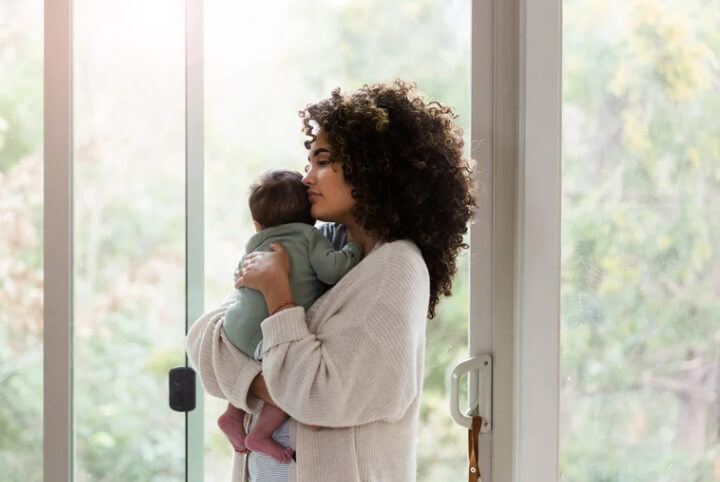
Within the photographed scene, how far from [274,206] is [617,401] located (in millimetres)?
909

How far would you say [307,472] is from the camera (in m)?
1.24

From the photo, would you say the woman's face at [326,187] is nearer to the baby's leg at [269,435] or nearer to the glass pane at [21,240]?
the baby's leg at [269,435]

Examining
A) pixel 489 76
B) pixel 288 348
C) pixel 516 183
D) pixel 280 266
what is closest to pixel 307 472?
pixel 288 348

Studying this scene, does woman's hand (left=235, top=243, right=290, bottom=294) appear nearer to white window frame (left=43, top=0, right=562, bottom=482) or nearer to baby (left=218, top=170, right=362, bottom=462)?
baby (left=218, top=170, right=362, bottom=462)

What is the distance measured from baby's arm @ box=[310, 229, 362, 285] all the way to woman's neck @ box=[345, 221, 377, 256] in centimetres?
3

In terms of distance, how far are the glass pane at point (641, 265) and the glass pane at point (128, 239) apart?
901 millimetres

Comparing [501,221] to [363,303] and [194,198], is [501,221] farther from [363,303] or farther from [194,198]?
[194,198]

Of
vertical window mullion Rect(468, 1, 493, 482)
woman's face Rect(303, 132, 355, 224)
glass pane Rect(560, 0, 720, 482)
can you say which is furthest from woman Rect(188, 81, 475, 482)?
glass pane Rect(560, 0, 720, 482)

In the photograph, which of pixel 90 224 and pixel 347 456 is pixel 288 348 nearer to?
pixel 347 456

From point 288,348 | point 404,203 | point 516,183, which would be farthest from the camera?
point 516,183

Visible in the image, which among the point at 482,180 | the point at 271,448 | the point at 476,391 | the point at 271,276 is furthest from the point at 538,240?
the point at 271,448

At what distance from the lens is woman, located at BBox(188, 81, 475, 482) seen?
1194 mm

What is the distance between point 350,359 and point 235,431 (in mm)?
320

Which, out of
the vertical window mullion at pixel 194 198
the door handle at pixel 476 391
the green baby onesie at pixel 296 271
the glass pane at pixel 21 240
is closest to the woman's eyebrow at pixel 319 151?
the green baby onesie at pixel 296 271
